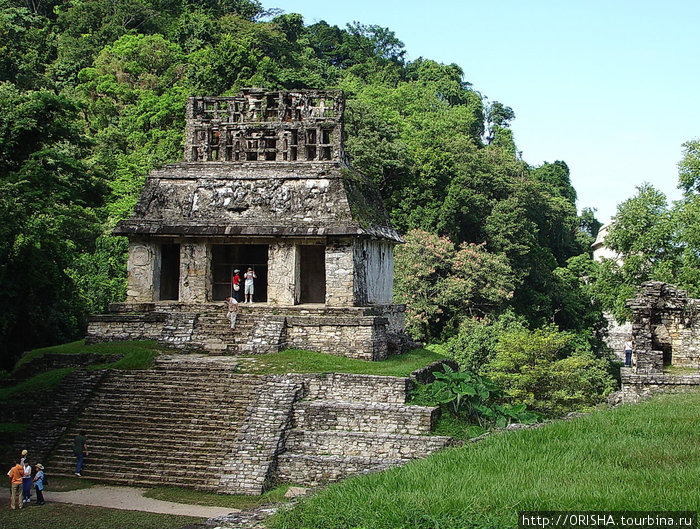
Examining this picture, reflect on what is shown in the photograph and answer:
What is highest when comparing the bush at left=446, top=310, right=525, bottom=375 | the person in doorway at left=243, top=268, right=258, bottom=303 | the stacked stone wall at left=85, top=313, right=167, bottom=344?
the person in doorway at left=243, top=268, right=258, bottom=303

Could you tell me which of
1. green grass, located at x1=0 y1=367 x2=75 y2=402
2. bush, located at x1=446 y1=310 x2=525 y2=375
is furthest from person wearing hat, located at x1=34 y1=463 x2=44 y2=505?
bush, located at x1=446 y1=310 x2=525 y2=375

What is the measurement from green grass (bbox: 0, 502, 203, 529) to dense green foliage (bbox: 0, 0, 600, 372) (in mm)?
6844

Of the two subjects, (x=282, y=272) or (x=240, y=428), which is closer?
(x=240, y=428)

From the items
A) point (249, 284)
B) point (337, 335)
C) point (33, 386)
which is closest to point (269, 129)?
point (249, 284)

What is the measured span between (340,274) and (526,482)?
967 centimetres

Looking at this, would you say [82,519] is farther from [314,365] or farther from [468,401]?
[468,401]

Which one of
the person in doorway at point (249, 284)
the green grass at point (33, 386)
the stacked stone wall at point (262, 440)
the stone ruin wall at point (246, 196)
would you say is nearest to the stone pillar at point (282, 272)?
the stone ruin wall at point (246, 196)

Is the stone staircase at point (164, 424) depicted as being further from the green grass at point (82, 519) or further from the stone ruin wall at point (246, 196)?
the stone ruin wall at point (246, 196)

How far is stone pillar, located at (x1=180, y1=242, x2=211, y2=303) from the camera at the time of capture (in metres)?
17.7

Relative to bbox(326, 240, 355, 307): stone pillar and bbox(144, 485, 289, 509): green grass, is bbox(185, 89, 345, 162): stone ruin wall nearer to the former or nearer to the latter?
bbox(326, 240, 355, 307): stone pillar

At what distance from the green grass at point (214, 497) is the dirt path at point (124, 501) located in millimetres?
141

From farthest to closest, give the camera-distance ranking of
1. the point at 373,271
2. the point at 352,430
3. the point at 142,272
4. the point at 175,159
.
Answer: the point at 175,159 < the point at 373,271 < the point at 142,272 < the point at 352,430

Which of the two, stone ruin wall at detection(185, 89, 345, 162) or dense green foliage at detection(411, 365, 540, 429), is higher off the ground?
stone ruin wall at detection(185, 89, 345, 162)

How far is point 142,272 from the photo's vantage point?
58.7ft
